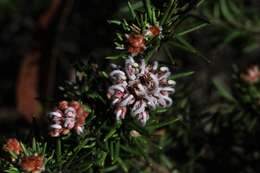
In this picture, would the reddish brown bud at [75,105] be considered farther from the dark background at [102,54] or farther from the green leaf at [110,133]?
the dark background at [102,54]

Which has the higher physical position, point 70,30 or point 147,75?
point 70,30

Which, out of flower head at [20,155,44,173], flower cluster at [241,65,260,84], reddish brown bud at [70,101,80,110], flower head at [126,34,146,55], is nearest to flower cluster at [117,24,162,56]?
flower head at [126,34,146,55]

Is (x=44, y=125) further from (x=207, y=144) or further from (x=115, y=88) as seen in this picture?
(x=115, y=88)

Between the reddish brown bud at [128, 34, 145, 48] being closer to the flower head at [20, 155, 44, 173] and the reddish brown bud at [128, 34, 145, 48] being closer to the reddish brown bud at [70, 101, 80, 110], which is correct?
the reddish brown bud at [70, 101, 80, 110]

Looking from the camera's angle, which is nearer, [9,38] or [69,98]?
[69,98]

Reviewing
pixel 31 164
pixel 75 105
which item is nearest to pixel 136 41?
pixel 75 105

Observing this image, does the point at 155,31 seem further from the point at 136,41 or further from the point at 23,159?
the point at 23,159

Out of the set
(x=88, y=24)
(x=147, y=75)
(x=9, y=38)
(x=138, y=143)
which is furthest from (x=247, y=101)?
(x=9, y=38)

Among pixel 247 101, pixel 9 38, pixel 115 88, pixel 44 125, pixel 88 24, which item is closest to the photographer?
pixel 115 88
